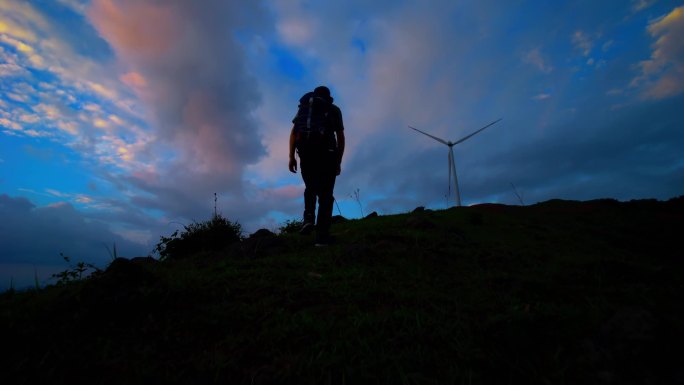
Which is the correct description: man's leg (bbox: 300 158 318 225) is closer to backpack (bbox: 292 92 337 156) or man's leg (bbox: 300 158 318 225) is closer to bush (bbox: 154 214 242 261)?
backpack (bbox: 292 92 337 156)

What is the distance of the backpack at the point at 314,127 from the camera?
237 inches

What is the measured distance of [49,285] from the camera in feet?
16.7

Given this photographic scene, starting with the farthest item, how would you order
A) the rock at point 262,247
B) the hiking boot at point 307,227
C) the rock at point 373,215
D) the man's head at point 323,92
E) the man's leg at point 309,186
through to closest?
the rock at point 373,215 → the hiking boot at point 307,227 → the man's head at point 323,92 → the man's leg at point 309,186 → the rock at point 262,247

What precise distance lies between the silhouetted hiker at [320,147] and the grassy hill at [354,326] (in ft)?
4.72

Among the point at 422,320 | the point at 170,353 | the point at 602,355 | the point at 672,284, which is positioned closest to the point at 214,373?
the point at 170,353

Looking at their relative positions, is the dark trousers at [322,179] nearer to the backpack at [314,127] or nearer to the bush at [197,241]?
the backpack at [314,127]

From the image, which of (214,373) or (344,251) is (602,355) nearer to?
(214,373)

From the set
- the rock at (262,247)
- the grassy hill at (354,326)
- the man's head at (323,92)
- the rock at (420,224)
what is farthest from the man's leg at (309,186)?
the rock at (420,224)

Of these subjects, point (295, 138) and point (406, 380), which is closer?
point (406, 380)

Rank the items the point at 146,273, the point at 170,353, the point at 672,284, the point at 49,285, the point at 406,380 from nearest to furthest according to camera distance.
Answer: the point at 406,380
the point at 170,353
the point at 146,273
the point at 672,284
the point at 49,285

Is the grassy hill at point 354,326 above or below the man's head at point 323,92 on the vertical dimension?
below

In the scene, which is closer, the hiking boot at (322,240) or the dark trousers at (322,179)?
the dark trousers at (322,179)

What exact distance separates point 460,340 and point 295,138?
4.81 meters

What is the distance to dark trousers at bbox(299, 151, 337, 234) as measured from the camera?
6.08 meters
